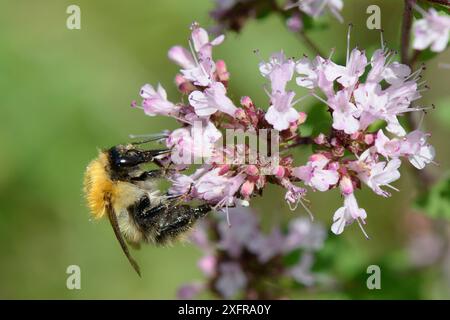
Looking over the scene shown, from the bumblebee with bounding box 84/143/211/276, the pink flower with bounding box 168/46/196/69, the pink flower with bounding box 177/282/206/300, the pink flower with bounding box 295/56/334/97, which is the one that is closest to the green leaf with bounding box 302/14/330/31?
the pink flower with bounding box 168/46/196/69

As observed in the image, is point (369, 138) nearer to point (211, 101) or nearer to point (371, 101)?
point (371, 101)

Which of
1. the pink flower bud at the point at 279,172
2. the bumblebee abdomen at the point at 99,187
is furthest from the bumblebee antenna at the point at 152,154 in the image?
the pink flower bud at the point at 279,172

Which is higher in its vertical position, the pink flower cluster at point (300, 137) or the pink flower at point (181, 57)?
the pink flower at point (181, 57)

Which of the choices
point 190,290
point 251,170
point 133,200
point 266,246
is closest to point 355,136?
point 251,170

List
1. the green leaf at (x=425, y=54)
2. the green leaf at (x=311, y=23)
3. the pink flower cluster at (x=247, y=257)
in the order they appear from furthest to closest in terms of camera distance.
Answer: the pink flower cluster at (x=247, y=257), the green leaf at (x=311, y=23), the green leaf at (x=425, y=54)

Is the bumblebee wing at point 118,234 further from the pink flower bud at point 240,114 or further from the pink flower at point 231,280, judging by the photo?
the pink flower at point 231,280

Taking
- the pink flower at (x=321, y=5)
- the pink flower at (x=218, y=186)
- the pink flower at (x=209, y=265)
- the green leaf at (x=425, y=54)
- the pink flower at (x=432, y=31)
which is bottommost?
the pink flower at (x=209, y=265)
